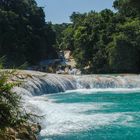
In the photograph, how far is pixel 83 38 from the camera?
4197 centimetres

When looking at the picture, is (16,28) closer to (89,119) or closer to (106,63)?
(106,63)

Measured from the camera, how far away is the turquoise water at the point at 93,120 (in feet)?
37.8

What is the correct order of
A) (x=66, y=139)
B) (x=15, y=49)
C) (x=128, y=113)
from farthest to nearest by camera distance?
1. (x=15, y=49)
2. (x=128, y=113)
3. (x=66, y=139)

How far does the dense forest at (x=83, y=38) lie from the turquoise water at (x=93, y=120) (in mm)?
16949

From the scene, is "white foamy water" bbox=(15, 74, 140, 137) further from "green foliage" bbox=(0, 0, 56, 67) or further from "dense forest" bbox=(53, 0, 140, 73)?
"green foliage" bbox=(0, 0, 56, 67)

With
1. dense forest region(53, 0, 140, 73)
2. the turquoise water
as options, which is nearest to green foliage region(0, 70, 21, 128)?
the turquoise water

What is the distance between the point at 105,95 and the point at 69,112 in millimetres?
7556

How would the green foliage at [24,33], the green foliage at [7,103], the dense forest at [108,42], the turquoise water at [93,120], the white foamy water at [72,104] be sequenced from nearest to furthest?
the green foliage at [7,103]
the turquoise water at [93,120]
the white foamy water at [72,104]
the dense forest at [108,42]
the green foliage at [24,33]

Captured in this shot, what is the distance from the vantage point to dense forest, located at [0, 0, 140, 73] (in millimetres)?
37656

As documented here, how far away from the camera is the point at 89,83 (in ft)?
92.2

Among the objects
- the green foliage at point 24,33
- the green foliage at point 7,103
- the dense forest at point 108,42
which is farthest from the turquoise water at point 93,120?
the green foliage at point 24,33

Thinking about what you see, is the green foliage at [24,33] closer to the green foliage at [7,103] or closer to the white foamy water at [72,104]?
the white foamy water at [72,104]

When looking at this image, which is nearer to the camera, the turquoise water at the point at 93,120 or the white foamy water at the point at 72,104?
the turquoise water at the point at 93,120

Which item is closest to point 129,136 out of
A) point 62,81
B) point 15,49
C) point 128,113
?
point 128,113
